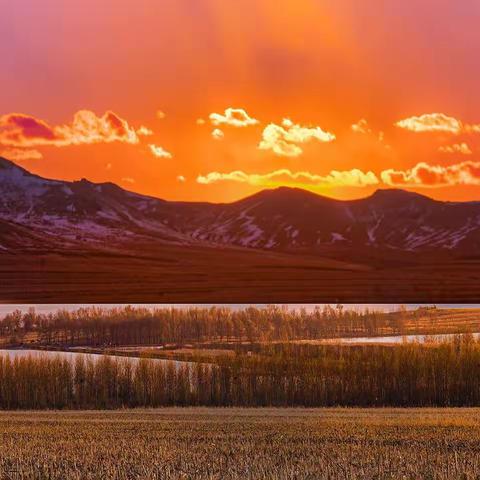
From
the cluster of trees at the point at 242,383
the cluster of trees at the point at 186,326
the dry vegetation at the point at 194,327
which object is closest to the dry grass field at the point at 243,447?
the cluster of trees at the point at 242,383

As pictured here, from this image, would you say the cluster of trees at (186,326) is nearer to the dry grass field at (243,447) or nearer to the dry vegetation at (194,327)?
the dry vegetation at (194,327)

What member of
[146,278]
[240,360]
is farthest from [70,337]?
[146,278]

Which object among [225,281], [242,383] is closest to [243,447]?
[242,383]

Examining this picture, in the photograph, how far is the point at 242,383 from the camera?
110 ft

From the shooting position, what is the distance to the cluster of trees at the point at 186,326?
61.6 metres

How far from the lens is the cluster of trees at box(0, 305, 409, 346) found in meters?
61.6

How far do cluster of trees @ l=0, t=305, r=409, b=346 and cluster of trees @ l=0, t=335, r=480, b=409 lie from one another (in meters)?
24.0

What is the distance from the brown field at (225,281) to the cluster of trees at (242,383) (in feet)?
236

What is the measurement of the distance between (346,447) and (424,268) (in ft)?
422

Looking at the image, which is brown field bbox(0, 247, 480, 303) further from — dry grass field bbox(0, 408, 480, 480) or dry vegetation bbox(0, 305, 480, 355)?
dry grass field bbox(0, 408, 480, 480)

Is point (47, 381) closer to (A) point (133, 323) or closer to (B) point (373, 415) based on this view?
(B) point (373, 415)

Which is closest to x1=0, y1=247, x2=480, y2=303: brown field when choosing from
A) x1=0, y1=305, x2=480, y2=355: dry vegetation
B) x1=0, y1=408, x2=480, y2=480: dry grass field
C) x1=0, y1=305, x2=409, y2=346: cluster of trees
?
x1=0, y1=305, x2=480, y2=355: dry vegetation

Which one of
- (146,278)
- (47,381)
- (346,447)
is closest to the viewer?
(346,447)

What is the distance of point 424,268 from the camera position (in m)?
142
